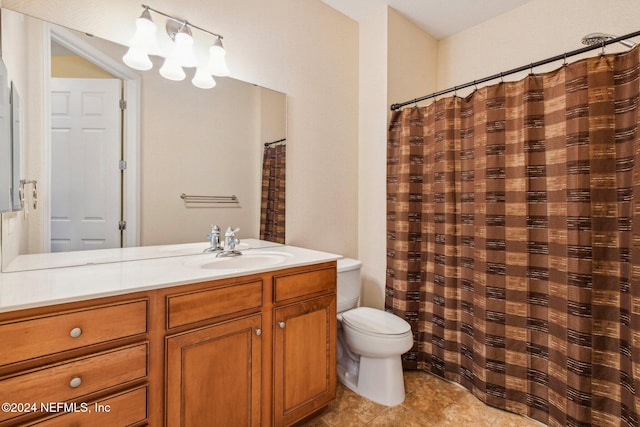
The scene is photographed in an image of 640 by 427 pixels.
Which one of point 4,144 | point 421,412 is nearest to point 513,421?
point 421,412

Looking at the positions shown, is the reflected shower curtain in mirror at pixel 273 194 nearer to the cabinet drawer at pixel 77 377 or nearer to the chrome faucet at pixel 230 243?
the chrome faucet at pixel 230 243

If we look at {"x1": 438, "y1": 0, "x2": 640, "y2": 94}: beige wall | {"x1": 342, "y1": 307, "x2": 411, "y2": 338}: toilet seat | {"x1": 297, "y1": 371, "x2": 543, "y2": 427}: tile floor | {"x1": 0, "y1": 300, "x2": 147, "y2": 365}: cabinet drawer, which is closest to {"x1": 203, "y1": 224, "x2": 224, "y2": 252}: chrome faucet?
{"x1": 0, "y1": 300, "x2": 147, "y2": 365}: cabinet drawer

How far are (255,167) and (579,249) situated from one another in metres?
1.76

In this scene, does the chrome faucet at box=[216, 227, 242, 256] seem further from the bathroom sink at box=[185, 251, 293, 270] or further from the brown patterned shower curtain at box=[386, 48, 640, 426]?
the brown patterned shower curtain at box=[386, 48, 640, 426]

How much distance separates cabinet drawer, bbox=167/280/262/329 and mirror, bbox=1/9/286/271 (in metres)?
0.56

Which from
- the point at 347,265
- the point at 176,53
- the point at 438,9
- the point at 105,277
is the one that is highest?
the point at 438,9

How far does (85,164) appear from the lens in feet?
4.38

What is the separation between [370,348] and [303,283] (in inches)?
25.2

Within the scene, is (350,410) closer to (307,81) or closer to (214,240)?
(214,240)

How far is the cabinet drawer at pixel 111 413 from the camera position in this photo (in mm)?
881

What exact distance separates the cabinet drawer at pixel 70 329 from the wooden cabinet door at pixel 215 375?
6.1 inches

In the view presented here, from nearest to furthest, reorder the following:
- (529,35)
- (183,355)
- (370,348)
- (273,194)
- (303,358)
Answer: (183,355)
(303,358)
(370,348)
(273,194)
(529,35)

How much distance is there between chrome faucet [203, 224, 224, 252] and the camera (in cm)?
166

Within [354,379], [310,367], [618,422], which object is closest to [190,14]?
[310,367]
